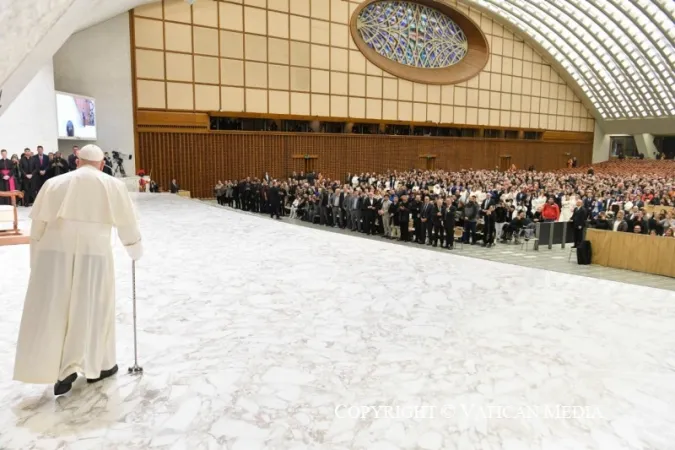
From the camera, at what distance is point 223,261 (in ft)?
21.7

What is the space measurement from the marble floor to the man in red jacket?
8.51 metres

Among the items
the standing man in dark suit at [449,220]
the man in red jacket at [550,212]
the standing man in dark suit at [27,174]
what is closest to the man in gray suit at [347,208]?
the standing man in dark suit at [449,220]

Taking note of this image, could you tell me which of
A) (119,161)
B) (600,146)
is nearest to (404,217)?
(119,161)

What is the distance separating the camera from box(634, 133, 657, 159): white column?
134 ft

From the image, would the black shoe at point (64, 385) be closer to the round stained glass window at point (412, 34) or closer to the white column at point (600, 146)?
the round stained glass window at point (412, 34)

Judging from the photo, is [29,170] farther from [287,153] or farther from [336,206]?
[287,153]

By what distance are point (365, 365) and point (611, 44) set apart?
120 feet

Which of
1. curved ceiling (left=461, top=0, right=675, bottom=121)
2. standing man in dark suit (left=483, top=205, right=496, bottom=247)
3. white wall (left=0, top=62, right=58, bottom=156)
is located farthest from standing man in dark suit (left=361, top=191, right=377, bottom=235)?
curved ceiling (left=461, top=0, right=675, bottom=121)

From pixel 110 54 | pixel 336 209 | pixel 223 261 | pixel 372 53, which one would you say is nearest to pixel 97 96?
pixel 110 54

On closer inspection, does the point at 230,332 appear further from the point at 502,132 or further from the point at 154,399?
the point at 502,132

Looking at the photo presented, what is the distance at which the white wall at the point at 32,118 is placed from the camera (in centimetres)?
1336

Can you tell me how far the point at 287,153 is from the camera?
26.3m

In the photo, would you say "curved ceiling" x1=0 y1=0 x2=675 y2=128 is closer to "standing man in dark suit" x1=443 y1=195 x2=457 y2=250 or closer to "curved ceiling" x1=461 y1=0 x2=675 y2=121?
"curved ceiling" x1=461 y1=0 x2=675 y2=121

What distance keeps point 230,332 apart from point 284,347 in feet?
1.83
